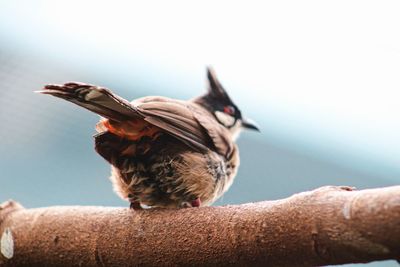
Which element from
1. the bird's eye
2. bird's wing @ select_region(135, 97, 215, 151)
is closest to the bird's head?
the bird's eye

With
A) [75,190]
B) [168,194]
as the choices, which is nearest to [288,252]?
[168,194]

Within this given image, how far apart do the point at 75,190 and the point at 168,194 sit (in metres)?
2.10

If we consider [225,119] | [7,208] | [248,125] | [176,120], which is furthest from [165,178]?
[248,125]

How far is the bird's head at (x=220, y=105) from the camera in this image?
349cm

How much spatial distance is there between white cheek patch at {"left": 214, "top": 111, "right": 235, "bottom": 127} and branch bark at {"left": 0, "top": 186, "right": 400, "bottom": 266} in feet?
4.23

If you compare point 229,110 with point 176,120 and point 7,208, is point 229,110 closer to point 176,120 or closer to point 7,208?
point 176,120

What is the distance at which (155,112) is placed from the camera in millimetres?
2316

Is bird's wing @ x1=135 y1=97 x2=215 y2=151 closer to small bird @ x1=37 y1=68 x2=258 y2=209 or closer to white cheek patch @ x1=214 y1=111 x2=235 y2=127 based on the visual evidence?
small bird @ x1=37 y1=68 x2=258 y2=209

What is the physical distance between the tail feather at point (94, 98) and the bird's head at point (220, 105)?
4.33 ft

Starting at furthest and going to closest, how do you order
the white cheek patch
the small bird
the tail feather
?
the white cheek patch, the small bird, the tail feather

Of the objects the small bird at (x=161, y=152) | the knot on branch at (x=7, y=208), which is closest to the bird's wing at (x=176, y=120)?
the small bird at (x=161, y=152)

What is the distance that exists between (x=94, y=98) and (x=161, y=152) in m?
0.46

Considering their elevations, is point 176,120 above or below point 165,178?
above

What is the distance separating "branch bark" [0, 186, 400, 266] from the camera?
4.99 feet
